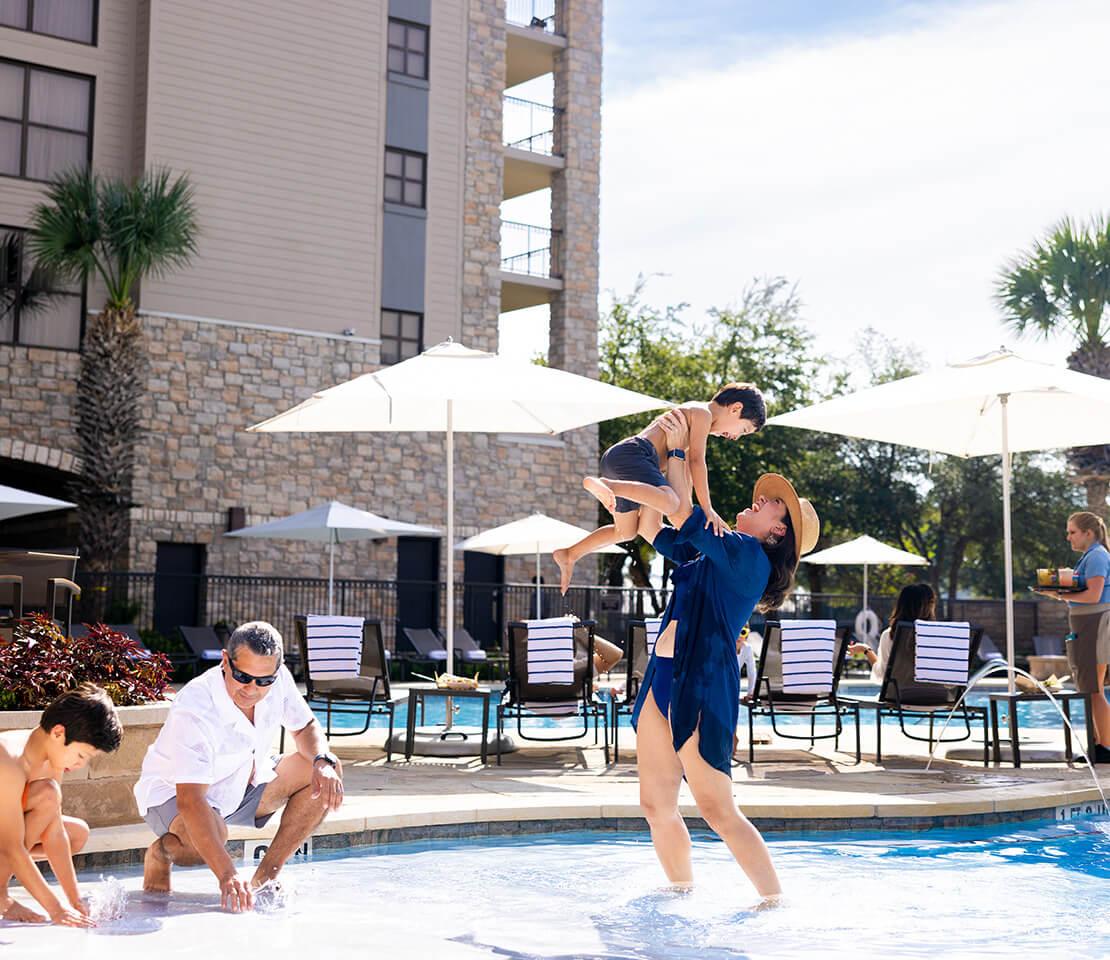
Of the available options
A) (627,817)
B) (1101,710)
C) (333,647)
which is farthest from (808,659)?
(333,647)

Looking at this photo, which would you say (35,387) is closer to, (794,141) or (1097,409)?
(794,141)

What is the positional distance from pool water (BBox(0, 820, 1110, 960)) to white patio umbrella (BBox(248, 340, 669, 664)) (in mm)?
2782

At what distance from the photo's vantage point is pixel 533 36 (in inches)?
1009

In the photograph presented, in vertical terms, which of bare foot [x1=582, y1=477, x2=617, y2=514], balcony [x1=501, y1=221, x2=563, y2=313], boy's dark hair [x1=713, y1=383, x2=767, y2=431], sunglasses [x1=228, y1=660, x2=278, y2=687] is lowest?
sunglasses [x1=228, y1=660, x2=278, y2=687]

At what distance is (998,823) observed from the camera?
21.6 feet

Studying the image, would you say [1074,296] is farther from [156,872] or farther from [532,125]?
[156,872]

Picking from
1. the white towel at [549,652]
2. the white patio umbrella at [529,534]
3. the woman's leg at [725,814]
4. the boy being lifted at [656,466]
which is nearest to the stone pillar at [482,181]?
the white patio umbrella at [529,534]

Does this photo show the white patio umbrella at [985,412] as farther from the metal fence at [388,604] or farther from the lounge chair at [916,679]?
the metal fence at [388,604]

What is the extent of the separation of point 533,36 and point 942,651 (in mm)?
20072

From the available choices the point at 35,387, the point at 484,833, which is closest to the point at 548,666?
the point at 484,833

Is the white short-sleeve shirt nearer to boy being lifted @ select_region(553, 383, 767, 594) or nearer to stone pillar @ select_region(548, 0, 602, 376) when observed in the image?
boy being lifted @ select_region(553, 383, 767, 594)

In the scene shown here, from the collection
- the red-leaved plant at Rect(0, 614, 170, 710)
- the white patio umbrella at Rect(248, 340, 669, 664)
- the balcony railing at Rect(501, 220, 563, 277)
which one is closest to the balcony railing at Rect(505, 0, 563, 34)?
the balcony railing at Rect(501, 220, 563, 277)

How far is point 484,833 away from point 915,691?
3996mm

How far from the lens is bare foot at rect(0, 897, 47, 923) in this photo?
12.9 feet
